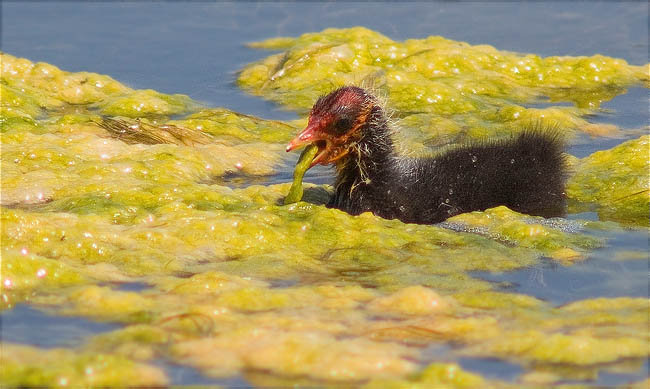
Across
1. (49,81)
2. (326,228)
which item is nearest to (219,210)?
(326,228)

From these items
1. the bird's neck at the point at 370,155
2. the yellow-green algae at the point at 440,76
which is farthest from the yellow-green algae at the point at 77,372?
the yellow-green algae at the point at 440,76

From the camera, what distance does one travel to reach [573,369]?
4484mm

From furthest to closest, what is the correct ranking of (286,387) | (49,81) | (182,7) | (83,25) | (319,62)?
(182,7) → (83,25) → (319,62) → (49,81) → (286,387)

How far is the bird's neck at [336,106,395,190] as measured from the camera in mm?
6863

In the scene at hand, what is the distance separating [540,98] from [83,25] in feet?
19.9

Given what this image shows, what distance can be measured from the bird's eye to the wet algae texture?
568mm

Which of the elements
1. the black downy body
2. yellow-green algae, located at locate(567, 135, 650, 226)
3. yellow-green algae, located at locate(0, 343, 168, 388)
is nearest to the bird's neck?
the black downy body

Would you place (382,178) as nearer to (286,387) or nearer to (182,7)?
(286,387)

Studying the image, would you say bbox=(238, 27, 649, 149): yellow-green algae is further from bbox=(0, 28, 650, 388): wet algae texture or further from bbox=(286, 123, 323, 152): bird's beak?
bbox=(286, 123, 323, 152): bird's beak

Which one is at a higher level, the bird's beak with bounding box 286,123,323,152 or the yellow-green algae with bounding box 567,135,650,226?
the bird's beak with bounding box 286,123,323,152

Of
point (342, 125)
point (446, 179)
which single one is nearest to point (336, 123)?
point (342, 125)

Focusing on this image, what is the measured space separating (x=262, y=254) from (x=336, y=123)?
1.19 meters

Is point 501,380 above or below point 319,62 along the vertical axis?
below

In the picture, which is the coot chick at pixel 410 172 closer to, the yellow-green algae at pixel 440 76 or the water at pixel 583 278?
the water at pixel 583 278
